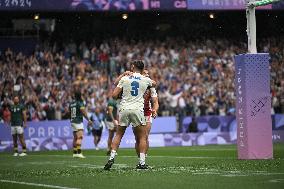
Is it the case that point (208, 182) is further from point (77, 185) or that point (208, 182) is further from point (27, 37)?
point (27, 37)

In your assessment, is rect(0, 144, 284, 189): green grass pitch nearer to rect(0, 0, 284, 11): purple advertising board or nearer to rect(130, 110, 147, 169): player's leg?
rect(130, 110, 147, 169): player's leg

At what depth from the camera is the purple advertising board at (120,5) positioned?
38.1 metres

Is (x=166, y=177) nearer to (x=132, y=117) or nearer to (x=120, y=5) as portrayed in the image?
(x=132, y=117)

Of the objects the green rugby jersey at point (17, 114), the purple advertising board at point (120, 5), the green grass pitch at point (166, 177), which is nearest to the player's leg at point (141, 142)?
the green grass pitch at point (166, 177)

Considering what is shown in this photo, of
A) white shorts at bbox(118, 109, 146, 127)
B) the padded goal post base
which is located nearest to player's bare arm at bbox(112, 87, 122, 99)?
white shorts at bbox(118, 109, 146, 127)

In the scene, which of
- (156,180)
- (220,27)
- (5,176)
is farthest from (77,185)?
(220,27)

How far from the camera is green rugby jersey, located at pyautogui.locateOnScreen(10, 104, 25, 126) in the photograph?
2855cm

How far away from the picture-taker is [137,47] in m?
42.0

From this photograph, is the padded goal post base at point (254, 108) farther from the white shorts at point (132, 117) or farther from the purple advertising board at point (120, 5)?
the purple advertising board at point (120, 5)

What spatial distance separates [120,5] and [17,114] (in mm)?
12704

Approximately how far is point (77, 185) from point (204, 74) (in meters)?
28.4

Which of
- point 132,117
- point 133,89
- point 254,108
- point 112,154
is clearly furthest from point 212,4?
point 112,154

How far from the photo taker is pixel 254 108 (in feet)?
66.3

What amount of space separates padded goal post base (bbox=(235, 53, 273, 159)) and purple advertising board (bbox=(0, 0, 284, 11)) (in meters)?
19.7
